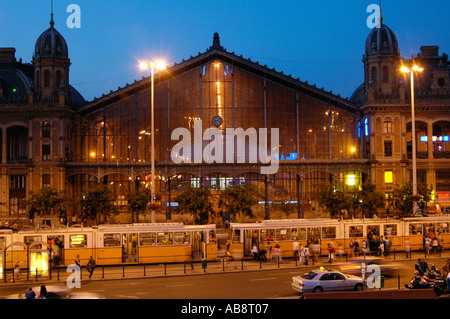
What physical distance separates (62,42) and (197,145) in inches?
764

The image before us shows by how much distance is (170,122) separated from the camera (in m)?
57.1

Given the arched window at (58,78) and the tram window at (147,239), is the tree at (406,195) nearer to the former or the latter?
the tram window at (147,239)

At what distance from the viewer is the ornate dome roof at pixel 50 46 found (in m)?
56.8

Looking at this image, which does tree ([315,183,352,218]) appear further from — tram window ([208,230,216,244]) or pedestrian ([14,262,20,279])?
pedestrian ([14,262,20,279])

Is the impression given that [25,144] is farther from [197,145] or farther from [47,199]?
[197,145]

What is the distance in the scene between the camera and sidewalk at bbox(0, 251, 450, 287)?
31017 millimetres

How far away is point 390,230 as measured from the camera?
39.7 metres

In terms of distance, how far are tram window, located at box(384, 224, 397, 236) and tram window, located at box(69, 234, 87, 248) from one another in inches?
892

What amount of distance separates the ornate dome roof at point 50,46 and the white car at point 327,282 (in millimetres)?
42776

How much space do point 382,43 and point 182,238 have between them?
35.2m

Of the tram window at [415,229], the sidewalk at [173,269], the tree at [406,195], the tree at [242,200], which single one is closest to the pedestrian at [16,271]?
the sidewalk at [173,269]

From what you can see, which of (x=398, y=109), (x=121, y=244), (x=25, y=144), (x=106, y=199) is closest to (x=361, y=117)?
(x=398, y=109)

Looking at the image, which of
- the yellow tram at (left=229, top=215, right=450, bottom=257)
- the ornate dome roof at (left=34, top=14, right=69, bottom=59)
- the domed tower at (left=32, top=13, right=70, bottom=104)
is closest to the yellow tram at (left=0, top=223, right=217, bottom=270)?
the yellow tram at (left=229, top=215, right=450, bottom=257)
